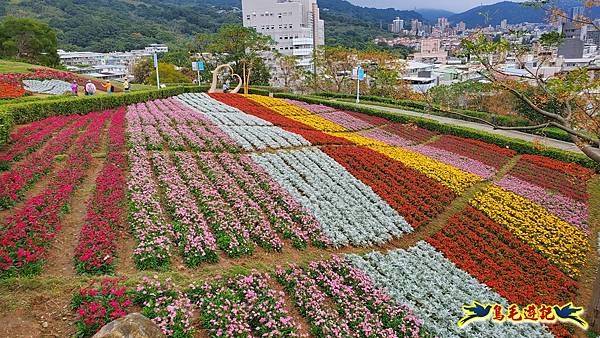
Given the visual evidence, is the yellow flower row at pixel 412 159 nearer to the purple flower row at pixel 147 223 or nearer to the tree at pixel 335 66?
the purple flower row at pixel 147 223

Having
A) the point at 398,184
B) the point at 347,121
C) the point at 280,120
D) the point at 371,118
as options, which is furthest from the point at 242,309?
the point at 371,118

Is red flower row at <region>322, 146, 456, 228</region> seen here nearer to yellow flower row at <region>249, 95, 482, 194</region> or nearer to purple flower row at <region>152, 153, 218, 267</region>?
yellow flower row at <region>249, 95, 482, 194</region>

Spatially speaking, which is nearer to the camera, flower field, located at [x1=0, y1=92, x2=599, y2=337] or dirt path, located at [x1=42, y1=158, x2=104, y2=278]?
flower field, located at [x1=0, y1=92, x2=599, y2=337]

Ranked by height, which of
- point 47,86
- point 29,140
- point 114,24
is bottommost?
point 29,140

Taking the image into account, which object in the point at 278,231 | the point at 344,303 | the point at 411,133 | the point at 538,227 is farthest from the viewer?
the point at 411,133

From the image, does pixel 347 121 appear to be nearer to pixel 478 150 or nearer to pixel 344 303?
pixel 478 150

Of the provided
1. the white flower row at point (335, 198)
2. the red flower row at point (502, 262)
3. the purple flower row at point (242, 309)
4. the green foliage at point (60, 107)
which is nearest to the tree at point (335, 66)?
the green foliage at point (60, 107)

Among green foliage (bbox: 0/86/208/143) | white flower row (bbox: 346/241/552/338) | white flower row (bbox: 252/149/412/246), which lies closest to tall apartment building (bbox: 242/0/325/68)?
green foliage (bbox: 0/86/208/143)
